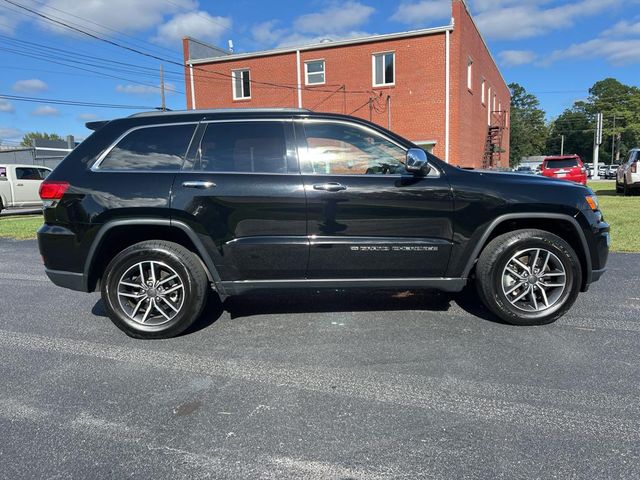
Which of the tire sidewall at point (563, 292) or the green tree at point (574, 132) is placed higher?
the green tree at point (574, 132)

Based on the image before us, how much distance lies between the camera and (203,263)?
3992 millimetres

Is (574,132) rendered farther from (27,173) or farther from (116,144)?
(116,144)

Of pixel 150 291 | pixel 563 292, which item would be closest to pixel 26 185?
pixel 150 291

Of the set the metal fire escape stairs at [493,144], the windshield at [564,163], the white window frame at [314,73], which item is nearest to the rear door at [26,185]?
the white window frame at [314,73]

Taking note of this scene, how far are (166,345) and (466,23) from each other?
76.9 feet

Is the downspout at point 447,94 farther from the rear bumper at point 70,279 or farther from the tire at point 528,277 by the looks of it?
the rear bumper at point 70,279

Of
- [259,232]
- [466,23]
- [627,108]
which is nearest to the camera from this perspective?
[259,232]

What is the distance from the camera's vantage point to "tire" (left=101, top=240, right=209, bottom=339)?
12.8 feet

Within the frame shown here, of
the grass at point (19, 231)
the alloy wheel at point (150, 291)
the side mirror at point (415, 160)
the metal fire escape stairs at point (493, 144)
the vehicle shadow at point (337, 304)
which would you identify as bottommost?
the vehicle shadow at point (337, 304)

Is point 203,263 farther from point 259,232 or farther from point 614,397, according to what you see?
point 614,397

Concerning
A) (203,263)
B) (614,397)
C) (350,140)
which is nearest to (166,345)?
(203,263)

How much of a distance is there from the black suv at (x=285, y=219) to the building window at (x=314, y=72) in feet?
72.2

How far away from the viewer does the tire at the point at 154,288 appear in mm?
3910

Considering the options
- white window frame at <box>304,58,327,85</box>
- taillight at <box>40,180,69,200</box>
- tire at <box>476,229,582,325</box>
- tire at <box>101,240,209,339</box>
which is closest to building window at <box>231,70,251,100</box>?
white window frame at <box>304,58,327,85</box>
